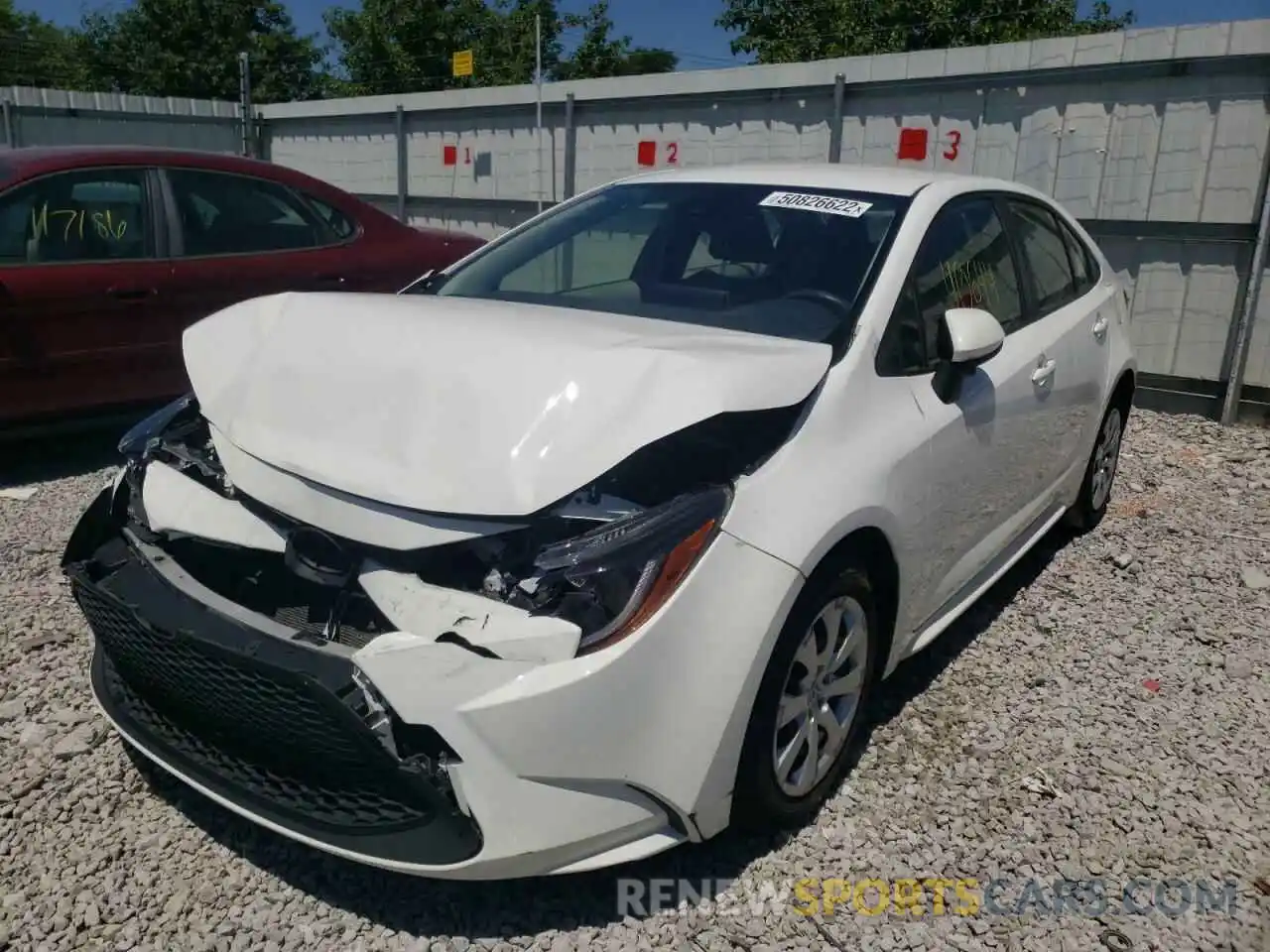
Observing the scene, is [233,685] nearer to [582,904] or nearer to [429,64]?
[582,904]

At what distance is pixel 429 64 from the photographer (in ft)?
95.9

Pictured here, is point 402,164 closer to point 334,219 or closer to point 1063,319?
point 334,219

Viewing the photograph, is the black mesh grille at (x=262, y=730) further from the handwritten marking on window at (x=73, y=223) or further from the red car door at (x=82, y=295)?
the handwritten marking on window at (x=73, y=223)

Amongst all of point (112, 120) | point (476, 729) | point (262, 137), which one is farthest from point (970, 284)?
point (112, 120)

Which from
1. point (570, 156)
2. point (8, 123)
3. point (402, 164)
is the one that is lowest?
point (402, 164)

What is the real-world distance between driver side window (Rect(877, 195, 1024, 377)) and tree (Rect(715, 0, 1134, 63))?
18.7 metres

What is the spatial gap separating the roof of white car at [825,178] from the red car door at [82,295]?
2793 millimetres

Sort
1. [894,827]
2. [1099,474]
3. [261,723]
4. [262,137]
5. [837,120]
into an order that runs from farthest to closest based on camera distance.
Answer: [262,137], [837,120], [1099,474], [894,827], [261,723]

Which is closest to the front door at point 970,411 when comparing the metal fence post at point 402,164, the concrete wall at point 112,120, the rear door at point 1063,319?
the rear door at point 1063,319

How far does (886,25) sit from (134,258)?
21273mm

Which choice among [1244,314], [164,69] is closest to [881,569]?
[1244,314]

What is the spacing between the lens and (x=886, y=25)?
75.0 feet

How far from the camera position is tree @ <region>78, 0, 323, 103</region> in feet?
105

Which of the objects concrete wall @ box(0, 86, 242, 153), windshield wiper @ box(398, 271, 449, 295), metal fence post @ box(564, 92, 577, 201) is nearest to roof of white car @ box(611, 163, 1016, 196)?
windshield wiper @ box(398, 271, 449, 295)
